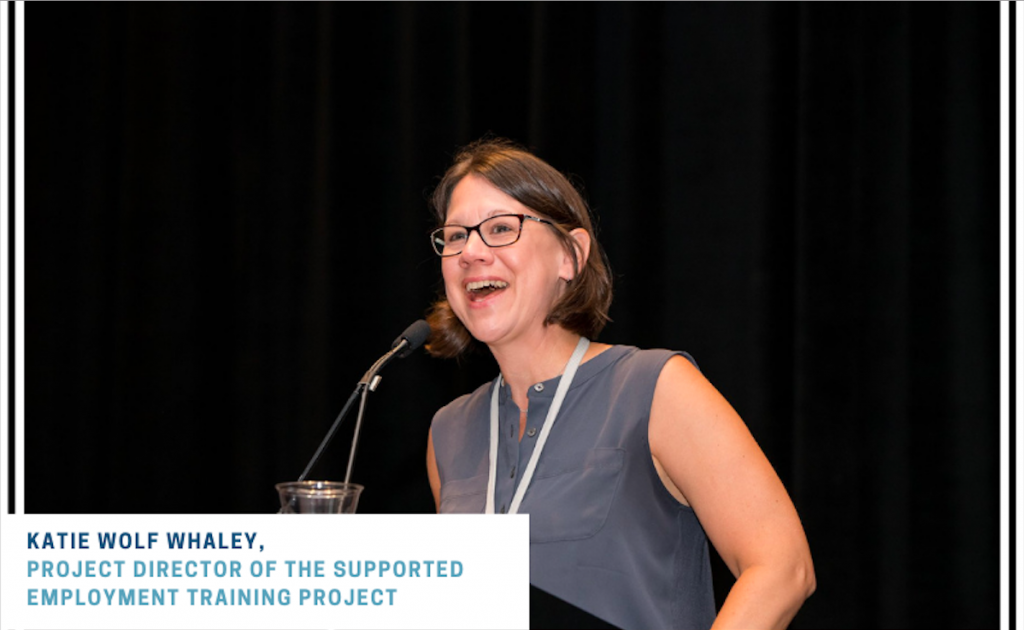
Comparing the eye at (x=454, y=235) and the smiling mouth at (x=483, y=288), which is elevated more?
the eye at (x=454, y=235)

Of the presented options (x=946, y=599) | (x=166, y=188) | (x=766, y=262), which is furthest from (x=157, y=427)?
(x=946, y=599)

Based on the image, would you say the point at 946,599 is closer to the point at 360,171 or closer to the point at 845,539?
the point at 845,539

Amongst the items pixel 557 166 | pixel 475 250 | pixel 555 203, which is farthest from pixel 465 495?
pixel 557 166

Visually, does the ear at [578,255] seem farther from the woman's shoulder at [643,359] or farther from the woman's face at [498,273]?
the woman's shoulder at [643,359]

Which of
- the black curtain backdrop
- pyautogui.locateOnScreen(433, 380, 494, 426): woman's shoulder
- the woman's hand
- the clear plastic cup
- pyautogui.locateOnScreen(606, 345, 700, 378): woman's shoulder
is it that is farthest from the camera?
the black curtain backdrop

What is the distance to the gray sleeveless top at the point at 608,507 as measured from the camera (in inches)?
55.9

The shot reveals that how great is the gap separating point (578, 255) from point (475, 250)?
0.21m

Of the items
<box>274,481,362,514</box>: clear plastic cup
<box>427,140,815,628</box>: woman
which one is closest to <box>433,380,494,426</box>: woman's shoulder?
<box>427,140,815,628</box>: woman

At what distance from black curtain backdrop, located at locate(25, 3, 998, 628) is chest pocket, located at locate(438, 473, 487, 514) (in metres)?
0.87

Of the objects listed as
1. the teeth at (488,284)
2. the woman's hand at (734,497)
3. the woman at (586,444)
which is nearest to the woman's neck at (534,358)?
the woman at (586,444)

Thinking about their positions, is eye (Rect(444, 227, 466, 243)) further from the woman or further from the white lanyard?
the white lanyard

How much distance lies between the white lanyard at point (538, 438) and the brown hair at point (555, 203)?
2.2 inches

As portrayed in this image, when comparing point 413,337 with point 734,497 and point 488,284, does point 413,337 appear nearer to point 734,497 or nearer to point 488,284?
point 488,284

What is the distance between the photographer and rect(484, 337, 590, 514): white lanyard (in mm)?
1543
